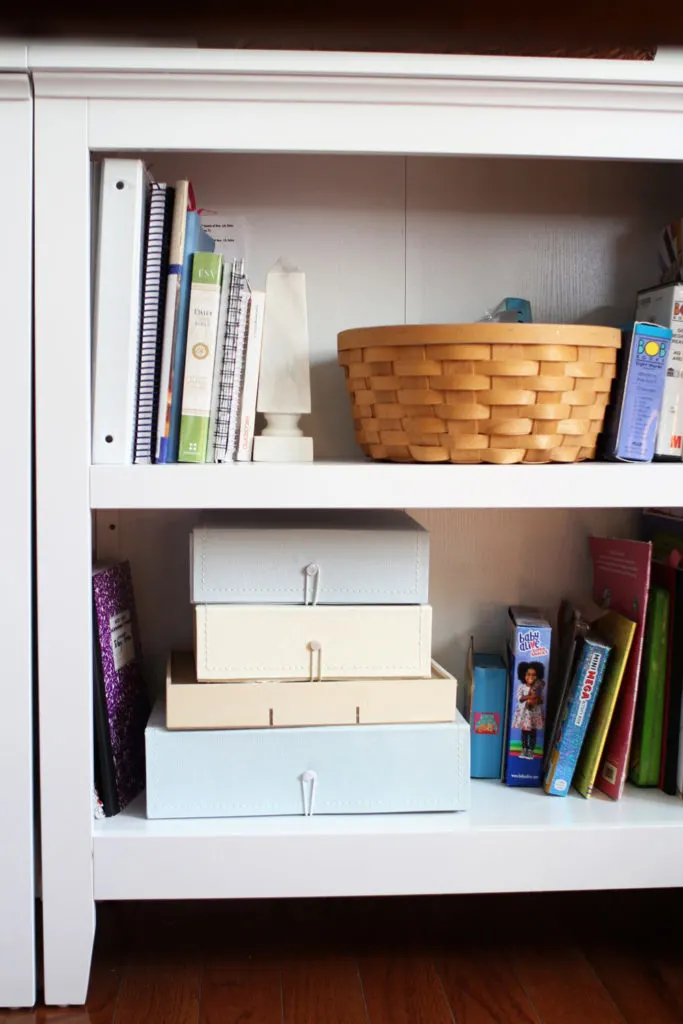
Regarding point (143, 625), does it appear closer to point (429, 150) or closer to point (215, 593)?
point (215, 593)

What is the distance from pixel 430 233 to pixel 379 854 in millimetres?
850

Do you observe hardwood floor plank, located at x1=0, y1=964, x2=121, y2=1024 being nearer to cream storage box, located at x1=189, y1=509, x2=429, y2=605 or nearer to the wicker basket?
cream storage box, located at x1=189, y1=509, x2=429, y2=605

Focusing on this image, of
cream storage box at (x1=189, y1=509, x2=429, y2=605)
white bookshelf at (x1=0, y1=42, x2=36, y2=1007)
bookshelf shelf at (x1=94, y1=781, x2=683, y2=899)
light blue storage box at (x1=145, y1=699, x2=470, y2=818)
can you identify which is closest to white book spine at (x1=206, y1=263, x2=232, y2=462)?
cream storage box at (x1=189, y1=509, x2=429, y2=605)

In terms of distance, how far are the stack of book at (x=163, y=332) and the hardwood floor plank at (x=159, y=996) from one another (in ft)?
2.06

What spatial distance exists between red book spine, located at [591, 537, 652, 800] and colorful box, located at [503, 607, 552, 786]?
0.09 metres

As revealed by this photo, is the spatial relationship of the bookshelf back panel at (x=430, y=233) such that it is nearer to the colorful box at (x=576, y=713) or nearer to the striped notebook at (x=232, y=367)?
the striped notebook at (x=232, y=367)

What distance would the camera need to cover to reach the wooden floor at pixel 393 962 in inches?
46.6

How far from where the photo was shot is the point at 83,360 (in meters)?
Answer: 1.14

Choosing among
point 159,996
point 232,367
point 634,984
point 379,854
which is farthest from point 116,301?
point 634,984

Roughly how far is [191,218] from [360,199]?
0.35 meters

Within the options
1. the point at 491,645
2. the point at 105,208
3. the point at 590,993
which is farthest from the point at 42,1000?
the point at 105,208

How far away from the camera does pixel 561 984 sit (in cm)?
126

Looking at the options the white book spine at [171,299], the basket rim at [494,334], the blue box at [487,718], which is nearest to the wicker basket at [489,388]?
the basket rim at [494,334]

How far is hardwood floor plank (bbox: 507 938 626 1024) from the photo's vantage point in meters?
1.19
